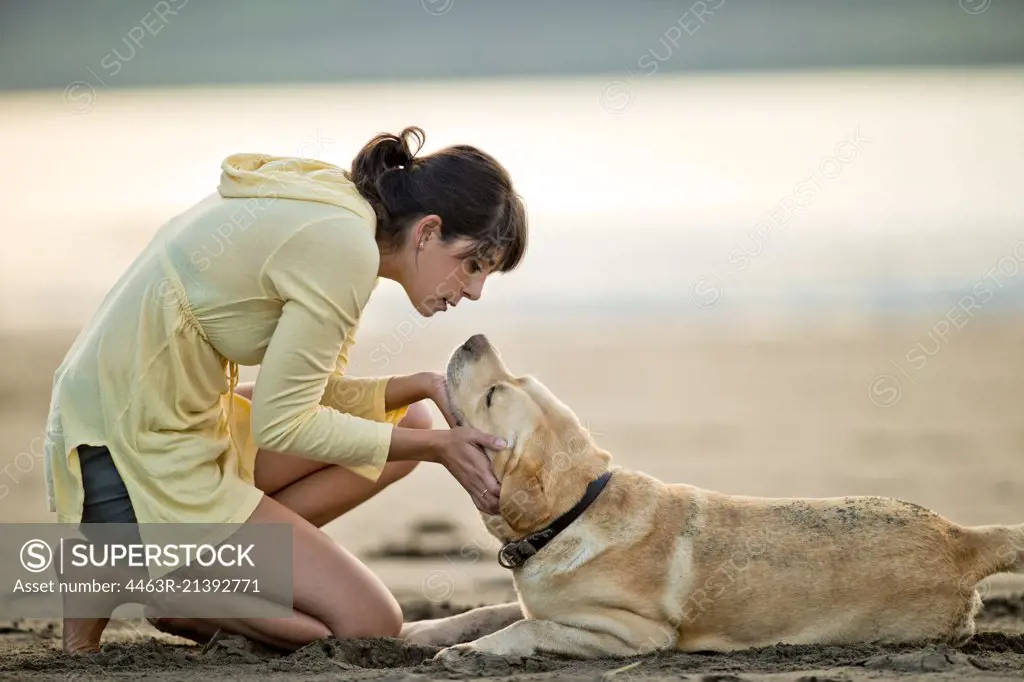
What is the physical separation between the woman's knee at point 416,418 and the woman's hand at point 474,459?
0.72m

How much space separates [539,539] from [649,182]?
13.1 m

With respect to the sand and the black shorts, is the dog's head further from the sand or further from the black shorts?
the black shorts

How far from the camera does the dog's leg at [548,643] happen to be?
→ 403 centimetres

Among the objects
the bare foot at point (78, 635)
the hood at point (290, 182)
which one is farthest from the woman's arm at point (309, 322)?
the bare foot at point (78, 635)

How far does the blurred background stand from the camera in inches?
326

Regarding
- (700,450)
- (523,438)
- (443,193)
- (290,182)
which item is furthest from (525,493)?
(700,450)

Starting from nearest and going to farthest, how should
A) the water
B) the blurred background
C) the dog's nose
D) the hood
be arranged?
the hood, the dog's nose, the blurred background, the water

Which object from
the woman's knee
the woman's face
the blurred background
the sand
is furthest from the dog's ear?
the blurred background

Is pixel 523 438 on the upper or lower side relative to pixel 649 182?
lower

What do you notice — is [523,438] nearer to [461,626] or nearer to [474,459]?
[474,459]

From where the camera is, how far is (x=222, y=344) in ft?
13.4

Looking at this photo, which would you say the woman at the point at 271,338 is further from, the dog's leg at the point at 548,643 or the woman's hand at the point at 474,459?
the dog's leg at the point at 548,643

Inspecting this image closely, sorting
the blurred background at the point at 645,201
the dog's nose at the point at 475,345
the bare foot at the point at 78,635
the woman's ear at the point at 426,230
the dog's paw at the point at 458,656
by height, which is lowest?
the dog's paw at the point at 458,656

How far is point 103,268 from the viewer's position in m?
13.2
